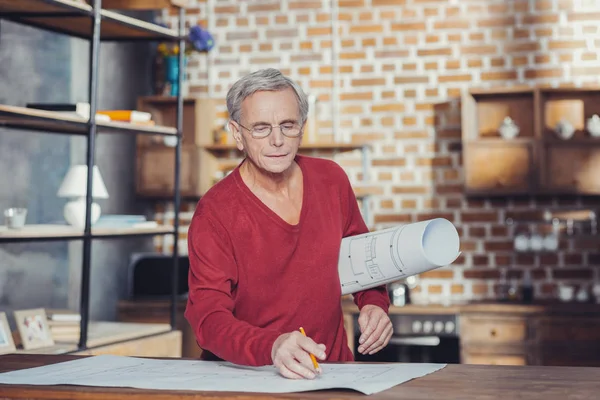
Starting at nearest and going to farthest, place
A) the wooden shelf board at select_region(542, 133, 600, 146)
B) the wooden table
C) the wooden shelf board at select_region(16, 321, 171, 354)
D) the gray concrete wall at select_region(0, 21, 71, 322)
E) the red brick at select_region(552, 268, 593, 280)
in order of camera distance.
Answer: the wooden table, the wooden shelf board at select_region(16, 321, 171, 354), the gray concrete wall at select_region(0, 21, 71, 322), the wooden shelf board at select_region(542, 133, 600, 146), the red brick at select_region(552, 268, 593, 280)

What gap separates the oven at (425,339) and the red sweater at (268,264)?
2219mm

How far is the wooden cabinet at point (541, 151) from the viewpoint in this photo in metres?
4.27

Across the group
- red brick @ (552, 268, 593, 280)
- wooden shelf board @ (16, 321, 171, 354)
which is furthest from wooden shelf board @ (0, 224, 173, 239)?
red brick @ (552, 268, 593, 280)

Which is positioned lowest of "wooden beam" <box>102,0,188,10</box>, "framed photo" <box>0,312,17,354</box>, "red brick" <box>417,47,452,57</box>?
"framed photo" <box>0,312,17,354</box>

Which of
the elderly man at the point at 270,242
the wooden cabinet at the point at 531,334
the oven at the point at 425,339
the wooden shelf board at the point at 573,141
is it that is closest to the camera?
the elderly man at the point at 270,242

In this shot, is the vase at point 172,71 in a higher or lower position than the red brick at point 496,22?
lower

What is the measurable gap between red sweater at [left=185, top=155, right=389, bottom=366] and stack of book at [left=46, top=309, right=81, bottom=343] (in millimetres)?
1476

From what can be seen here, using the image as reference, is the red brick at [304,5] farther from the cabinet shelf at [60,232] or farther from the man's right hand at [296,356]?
the man's right hand at [296,356]

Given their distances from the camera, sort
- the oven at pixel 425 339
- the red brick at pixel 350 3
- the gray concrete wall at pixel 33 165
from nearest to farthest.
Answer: the gray concrete wall at pixel 33 165
the oven at pixel 425 339
the red brick at pixel 350 3

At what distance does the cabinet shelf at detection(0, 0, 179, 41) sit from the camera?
2.99m

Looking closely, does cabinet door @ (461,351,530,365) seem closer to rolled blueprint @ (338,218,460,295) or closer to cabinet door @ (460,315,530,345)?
cabinet door @ (460,315,530,345)

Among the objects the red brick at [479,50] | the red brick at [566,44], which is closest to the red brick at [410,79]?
the red brick at [479,50]

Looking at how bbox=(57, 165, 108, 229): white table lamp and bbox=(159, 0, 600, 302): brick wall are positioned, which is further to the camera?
bbox=(159, 0, 600, 302): brick wall

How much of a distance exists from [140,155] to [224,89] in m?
0.68
